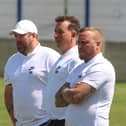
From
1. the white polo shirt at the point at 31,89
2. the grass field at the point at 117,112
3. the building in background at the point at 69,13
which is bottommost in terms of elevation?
the grass field at the point at 117,112

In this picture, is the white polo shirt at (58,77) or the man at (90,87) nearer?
the man at (90,87)

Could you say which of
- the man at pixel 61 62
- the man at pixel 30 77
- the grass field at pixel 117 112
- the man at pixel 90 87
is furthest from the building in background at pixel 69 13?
the man at pixel 90 87

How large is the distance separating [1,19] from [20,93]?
18.7 meters

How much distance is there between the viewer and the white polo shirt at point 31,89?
351 inches

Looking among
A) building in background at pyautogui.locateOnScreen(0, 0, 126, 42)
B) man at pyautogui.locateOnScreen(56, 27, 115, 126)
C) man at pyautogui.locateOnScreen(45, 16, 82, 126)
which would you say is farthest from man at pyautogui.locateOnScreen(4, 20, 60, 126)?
building in background at pyautogui.locateOnScreen(0, 0, 126, 42)

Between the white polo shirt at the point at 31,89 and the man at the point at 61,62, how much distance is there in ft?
1.52

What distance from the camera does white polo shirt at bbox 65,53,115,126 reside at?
7387mm

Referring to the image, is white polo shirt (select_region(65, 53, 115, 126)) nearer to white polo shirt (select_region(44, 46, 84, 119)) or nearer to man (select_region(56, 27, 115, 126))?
man (select_region(56, 27, 115, 126))

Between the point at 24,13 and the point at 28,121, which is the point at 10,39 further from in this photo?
the point at 28,121

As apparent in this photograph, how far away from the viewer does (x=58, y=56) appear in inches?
357

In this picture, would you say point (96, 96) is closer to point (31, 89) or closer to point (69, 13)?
point (31, 89)

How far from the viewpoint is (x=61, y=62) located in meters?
8.38

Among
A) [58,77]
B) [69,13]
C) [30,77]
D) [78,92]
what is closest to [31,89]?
[30,77]

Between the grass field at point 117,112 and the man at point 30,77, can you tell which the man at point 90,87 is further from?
the grass field at point 117,112
